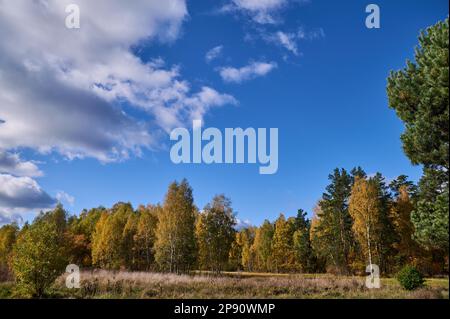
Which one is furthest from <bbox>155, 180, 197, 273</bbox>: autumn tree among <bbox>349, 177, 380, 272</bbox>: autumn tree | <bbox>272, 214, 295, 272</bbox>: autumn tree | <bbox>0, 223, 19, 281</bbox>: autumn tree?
<bbox>272, 214, 295, 272</bbox>: autumn tree

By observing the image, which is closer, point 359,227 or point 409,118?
point 409,118


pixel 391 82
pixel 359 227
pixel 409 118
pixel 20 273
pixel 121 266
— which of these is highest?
pixel 391 82

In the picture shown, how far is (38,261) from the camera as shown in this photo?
47.9ft

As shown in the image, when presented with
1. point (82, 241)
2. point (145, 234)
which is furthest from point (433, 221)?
point (82, 241)

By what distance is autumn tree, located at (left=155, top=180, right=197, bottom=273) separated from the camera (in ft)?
107

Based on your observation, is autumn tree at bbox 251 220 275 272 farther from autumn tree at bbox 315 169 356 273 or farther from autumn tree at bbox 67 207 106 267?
autumn tree at bbox 67 207 106 267

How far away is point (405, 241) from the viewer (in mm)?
33344

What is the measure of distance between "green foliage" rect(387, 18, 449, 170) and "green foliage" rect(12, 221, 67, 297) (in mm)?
15537

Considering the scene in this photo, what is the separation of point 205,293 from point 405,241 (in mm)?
25580

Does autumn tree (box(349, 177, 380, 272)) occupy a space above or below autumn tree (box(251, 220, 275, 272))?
above

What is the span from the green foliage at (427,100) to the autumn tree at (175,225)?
22.7 metres
